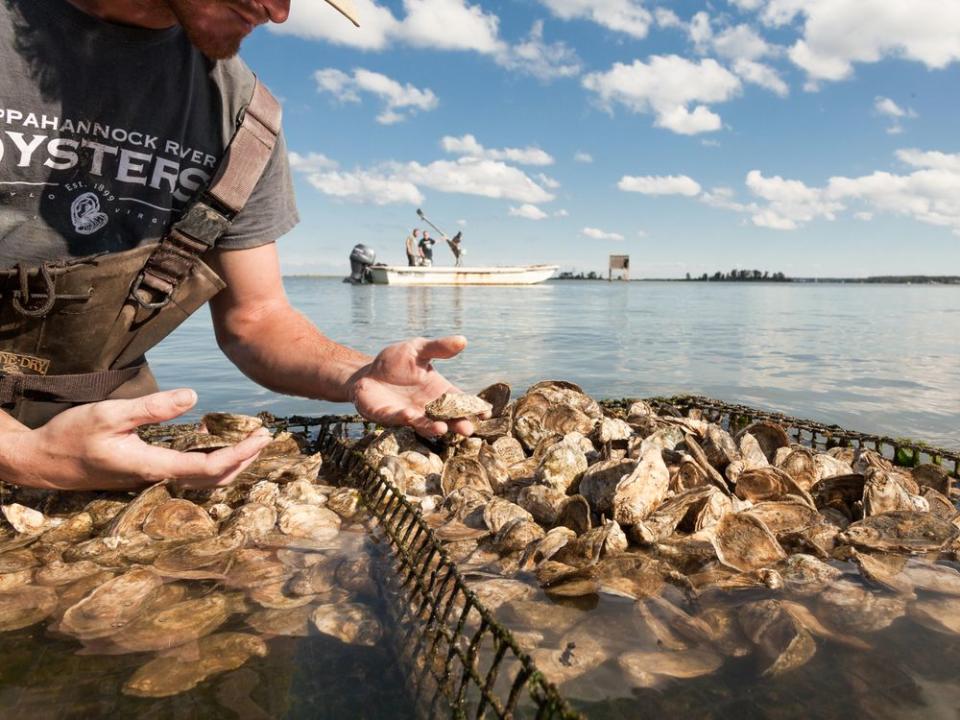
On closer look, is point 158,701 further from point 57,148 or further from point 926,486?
point 926,486

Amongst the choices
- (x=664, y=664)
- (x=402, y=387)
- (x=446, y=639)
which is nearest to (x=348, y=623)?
(x=446, y=639)

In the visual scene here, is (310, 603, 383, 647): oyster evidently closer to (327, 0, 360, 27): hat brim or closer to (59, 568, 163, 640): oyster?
(59, 568, 163, 640): oyster

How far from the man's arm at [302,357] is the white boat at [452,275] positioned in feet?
180

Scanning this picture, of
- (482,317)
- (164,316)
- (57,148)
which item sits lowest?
(482,317)

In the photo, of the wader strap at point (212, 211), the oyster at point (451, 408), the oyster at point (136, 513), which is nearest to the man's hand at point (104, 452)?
the oyster at point (136, 513)

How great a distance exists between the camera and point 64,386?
3373 mm

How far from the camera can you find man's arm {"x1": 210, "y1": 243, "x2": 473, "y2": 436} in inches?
142

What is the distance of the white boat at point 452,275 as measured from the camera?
5944 centimetres

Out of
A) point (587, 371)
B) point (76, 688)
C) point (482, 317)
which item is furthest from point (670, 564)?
point (482, 317)

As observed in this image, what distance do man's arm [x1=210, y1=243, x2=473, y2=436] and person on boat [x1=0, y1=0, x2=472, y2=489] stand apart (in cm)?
1

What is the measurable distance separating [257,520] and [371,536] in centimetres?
61

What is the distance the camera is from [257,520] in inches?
125

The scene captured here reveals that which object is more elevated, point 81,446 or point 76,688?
point 81,446

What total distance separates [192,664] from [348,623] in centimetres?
53
